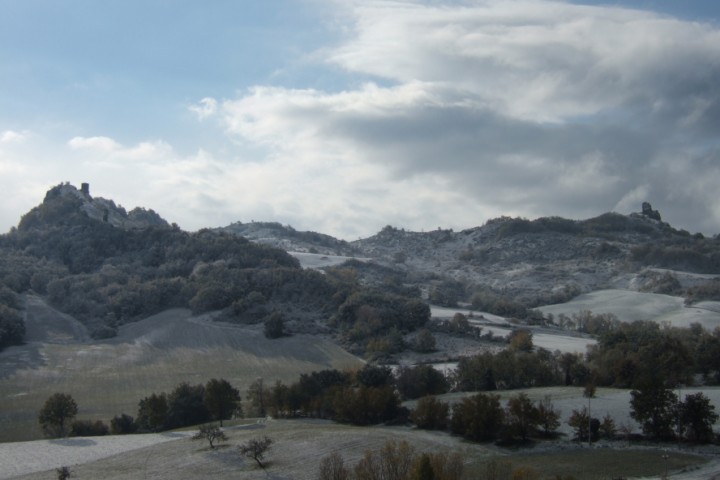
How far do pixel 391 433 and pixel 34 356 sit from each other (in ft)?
246

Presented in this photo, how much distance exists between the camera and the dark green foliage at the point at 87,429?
287ft

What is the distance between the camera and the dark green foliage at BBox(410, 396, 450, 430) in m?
78.7

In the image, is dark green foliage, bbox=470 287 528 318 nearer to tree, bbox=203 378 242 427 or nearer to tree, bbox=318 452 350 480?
tree, bbox=203 378 242 427

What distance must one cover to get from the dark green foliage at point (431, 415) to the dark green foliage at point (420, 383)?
16.6m

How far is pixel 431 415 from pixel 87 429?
35.1 meters

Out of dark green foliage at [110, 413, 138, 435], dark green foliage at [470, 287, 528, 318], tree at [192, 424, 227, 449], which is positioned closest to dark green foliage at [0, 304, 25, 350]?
dark green foliage at [110, 413, 138, 435]

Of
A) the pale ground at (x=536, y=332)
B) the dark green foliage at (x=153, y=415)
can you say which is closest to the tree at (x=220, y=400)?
the dark green foliage at (x=153, y=415)

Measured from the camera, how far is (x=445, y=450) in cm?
6762

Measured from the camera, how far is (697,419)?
→ 71250mm

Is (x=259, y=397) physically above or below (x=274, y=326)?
below

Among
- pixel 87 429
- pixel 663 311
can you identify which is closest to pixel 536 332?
pixel 663 311

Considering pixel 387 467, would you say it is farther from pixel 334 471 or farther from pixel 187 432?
pixel 187 432

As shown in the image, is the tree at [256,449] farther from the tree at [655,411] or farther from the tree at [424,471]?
the tree at [655,411]

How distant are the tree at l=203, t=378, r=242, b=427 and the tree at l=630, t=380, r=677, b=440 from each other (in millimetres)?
39010
